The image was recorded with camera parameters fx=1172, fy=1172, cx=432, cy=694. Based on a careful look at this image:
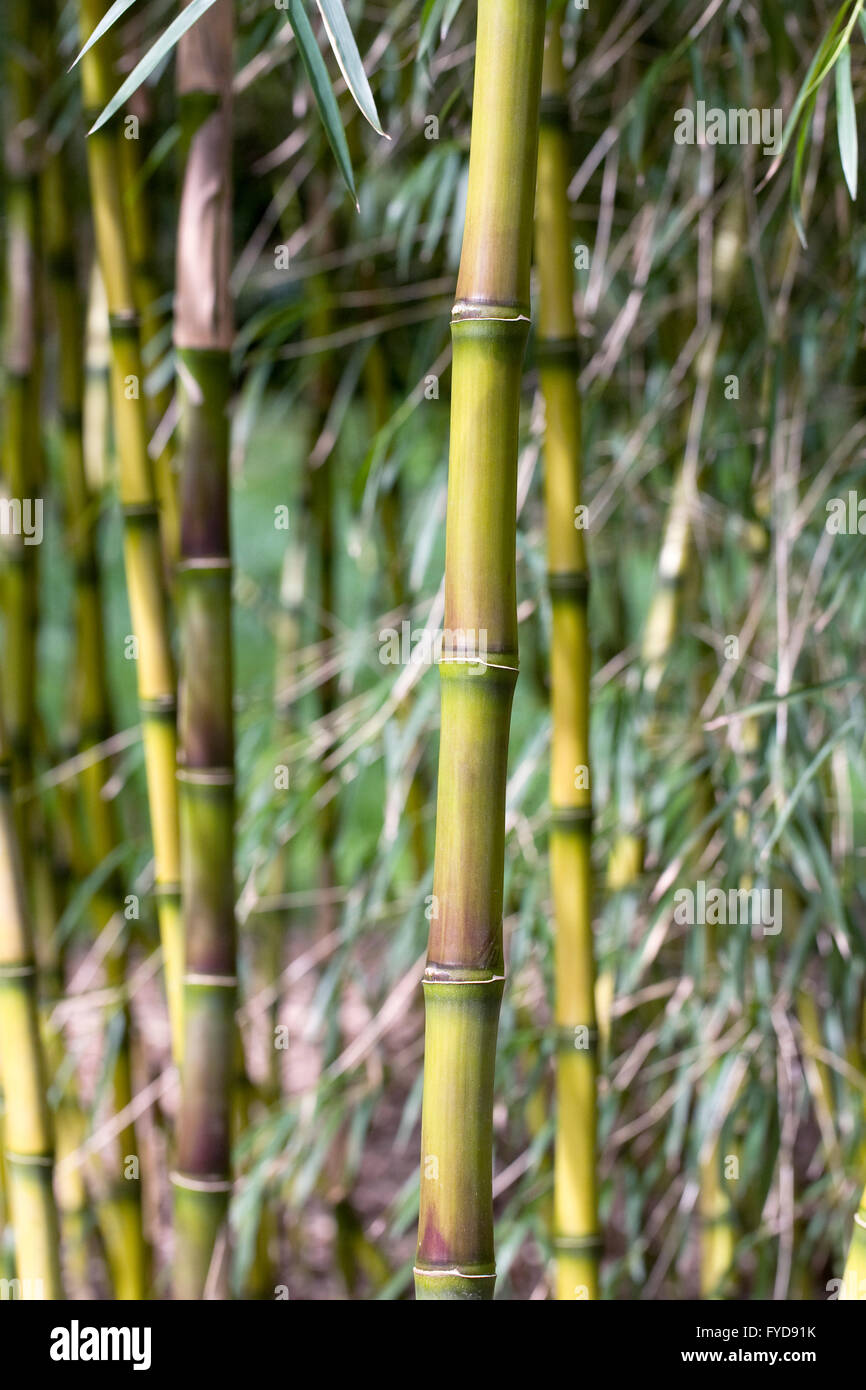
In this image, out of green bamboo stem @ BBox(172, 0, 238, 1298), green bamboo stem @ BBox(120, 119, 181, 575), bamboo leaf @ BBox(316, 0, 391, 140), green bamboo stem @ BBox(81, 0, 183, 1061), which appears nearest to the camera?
bamboo leaf @ BBox(316, 0, 391, 140)

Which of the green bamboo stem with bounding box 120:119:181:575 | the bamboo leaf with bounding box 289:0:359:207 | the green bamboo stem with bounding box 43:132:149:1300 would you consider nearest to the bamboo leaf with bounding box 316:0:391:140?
the bamboo leaf with bounding box 289:0:359:207

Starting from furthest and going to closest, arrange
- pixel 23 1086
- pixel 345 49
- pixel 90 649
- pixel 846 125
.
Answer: pixel 90 649 < pixel 23 1086 < pixel 846 125 < pixel 345 49

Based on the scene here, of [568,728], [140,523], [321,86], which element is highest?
[321,86]

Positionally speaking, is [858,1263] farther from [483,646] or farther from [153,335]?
[153,335]

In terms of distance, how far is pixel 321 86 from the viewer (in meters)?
0.39

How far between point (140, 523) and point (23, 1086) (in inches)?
12.1

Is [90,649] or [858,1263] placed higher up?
[90,649]

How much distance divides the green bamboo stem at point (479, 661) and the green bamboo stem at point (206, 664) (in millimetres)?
166

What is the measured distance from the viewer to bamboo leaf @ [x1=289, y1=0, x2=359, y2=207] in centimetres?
39

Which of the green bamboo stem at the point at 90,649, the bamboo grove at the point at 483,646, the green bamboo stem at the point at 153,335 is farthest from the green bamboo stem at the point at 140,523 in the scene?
the green bamboo stem at the point at 90,649

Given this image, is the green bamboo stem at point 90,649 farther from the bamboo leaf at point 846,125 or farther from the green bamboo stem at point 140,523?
the bamboo leaf at point 846,125

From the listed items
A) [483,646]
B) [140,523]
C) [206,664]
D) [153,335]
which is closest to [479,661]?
[483,646]

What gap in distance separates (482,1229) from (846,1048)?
59cm

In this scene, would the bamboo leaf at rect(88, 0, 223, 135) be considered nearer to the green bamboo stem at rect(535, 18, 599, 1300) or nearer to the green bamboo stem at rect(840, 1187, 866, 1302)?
the green bamboo stem at rect(535, 18, 599, 1300)
